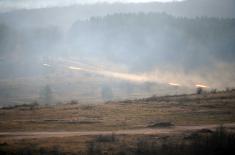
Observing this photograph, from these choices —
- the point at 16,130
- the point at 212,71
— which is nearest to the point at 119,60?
the point at 212,71

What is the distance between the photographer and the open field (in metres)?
30.4

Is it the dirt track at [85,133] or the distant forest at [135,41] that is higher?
the distant forest at [135,41]

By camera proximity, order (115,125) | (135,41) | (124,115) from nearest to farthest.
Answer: (115,125)
(124,115)
(135,41)

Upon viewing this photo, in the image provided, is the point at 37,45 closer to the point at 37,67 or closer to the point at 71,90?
the point at 37,67

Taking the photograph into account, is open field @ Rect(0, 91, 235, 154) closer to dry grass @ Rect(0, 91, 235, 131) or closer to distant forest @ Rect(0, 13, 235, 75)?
dry grass @ Rect(0, 91, 235, 131)

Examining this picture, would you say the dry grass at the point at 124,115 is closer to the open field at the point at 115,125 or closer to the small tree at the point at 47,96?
the open field at the point at 115,125

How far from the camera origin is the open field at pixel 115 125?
30.4m

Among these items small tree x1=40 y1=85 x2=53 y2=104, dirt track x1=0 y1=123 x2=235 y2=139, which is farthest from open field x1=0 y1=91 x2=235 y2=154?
small tree x1=40 y1=85 x2=53 y2=104

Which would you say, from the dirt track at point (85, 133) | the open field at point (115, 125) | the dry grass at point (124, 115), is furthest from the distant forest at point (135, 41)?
the dirt track at point (85, 133)

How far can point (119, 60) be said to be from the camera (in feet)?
497

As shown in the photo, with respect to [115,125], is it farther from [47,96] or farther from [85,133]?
[47,96]

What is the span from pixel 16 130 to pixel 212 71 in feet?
337

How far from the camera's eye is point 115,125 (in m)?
40.6

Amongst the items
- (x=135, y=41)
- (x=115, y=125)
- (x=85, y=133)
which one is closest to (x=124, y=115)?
(x=115, y=125)
